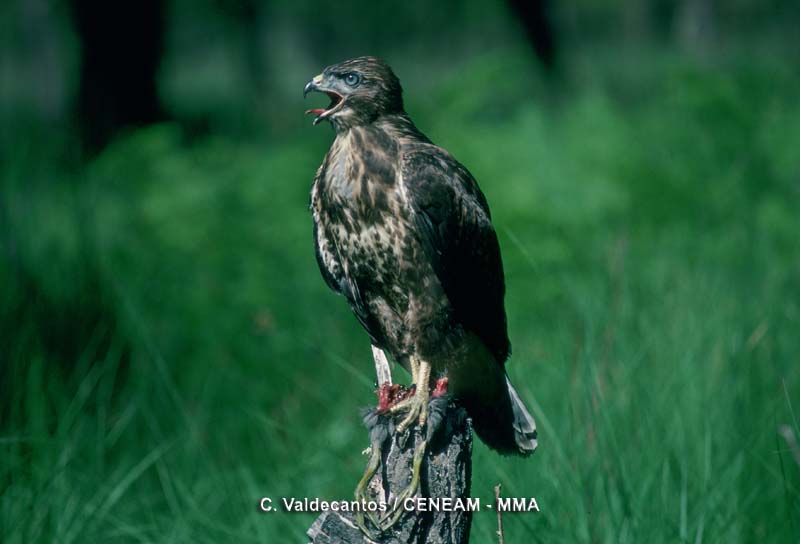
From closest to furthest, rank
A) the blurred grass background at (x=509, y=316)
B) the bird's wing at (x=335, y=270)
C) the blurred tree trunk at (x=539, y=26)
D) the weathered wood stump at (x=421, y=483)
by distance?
the weathered wood stump at (x=421, y=483) → the bird's wing at (x=335, y=270) → the blurred grass background at (x=509, y=316) → the blurred tree trunk at (x=539, y=26)

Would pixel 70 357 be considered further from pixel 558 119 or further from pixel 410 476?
pixel 558 119

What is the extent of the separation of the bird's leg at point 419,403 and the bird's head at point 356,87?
0.73 meters

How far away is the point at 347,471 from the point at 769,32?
18.9m

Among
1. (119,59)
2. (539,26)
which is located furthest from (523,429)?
(539,26)

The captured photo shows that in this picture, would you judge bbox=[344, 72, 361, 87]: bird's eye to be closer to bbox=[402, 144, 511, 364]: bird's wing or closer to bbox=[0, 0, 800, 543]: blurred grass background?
bbox=[402, 144, 511, 364]: bird's wing

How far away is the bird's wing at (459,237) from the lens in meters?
2.46

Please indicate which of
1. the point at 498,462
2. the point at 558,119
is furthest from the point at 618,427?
the point at 558,119

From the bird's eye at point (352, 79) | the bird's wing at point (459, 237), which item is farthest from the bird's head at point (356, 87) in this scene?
the bird's wing at point (459, 237)

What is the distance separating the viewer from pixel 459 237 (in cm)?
259

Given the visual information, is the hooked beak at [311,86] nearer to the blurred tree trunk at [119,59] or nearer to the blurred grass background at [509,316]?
the blurred grass background at [509,316]

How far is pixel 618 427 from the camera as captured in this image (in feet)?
10.2

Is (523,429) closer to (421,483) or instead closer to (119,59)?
(421,483)

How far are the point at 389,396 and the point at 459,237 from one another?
1.73 feet

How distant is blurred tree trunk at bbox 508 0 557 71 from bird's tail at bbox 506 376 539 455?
46.7ft
